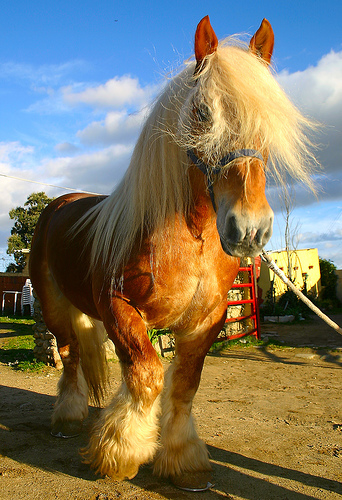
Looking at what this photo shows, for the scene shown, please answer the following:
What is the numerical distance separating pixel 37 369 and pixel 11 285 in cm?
1298

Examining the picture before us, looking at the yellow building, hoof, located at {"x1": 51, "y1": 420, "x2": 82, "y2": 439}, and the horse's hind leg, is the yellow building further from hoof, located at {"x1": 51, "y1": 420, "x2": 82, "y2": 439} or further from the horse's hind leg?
hoof, located at {"x1": 51, "y1": 420, "x2": 82, "y2": 439}

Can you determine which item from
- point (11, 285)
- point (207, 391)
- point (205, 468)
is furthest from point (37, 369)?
point (11, 285)

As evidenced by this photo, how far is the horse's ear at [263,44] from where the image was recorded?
6.20 ft

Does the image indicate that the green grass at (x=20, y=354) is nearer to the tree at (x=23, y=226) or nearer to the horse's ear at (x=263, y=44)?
the horse's ear at (x=263, y=44)

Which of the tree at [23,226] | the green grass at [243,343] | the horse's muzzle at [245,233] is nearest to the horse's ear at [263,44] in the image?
the horse's muzzle at [245,233]

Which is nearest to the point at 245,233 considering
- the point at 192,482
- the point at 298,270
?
the point at 192,482

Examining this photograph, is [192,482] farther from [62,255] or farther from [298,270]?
[298,270]

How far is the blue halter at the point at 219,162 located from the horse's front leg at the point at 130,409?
0.75 meters

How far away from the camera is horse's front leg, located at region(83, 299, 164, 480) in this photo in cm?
179

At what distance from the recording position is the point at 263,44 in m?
1.91

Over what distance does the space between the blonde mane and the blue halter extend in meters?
0.03

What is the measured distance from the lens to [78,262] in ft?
8.08

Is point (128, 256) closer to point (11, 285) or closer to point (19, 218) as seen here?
point (11, 285)

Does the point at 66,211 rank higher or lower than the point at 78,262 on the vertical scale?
higher
